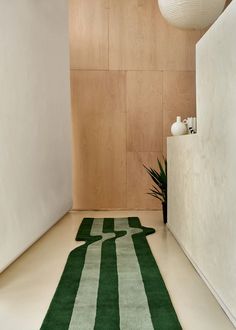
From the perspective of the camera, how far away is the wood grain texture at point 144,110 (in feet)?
17.5

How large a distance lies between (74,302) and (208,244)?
2.59ft

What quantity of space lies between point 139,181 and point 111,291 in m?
3.24

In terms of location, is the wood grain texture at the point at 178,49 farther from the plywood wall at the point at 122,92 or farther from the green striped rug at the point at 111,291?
the green striped rug at the point at 111,291

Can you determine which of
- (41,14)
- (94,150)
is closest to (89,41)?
(94,150)

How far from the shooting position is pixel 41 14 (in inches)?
140

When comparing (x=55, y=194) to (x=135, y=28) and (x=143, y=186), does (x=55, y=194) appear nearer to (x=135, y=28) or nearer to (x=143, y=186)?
(x=143, y=186)

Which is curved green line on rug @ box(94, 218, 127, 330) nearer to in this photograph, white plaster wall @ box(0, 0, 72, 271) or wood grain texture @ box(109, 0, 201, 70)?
white plaster wall @ box(0, 0, 72, 271)

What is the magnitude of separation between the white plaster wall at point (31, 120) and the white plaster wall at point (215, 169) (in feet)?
3.98

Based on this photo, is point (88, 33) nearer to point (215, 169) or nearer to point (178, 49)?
point (178, 49)

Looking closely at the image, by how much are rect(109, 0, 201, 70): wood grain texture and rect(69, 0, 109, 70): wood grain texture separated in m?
0.09

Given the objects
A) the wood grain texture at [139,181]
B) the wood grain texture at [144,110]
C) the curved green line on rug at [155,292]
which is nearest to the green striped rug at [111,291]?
the curved green line on rug at [155,292]

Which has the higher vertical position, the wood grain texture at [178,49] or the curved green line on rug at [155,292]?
the wood grain texture at [178,49]

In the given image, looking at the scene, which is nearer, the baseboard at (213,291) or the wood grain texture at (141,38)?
the baseboard at (213,291)

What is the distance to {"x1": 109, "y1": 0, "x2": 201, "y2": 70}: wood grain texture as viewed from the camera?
5320 millimetres
